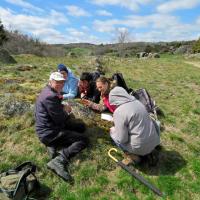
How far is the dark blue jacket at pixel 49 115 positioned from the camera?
20.5ft

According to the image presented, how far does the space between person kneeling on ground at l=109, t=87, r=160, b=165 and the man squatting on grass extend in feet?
2.97

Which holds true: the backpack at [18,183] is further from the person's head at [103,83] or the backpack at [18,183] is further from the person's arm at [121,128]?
the person's head at [103,83]

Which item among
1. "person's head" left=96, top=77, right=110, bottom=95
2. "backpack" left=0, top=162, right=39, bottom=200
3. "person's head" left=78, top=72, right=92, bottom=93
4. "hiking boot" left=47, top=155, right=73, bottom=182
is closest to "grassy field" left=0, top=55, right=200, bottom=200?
"hiking boot" left=47, top=155, right=73, bottom=182

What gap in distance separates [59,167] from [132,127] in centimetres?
165

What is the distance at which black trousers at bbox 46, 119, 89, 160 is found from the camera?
21.4 feet

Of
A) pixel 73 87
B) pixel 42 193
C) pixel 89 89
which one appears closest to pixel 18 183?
pixel 42 193

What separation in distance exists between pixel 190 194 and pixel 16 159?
11.8 feet

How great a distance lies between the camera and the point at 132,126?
627cm

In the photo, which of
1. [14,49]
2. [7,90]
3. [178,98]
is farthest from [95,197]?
[14,49]

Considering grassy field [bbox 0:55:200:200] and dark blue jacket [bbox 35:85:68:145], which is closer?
grassy field [bbox 0:55:200:200]

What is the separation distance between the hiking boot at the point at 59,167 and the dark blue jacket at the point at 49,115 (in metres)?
0.48

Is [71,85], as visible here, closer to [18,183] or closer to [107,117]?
[107,117]

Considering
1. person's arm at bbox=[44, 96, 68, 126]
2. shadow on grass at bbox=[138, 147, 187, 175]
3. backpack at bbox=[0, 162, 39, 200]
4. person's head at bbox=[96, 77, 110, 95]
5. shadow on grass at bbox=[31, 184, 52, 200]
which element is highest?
person's head at bbox=[96, 77, 110, 95]

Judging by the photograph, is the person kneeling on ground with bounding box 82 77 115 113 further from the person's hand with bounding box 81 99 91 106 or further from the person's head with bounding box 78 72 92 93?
the person's head with bounding box 78 72 92 93
